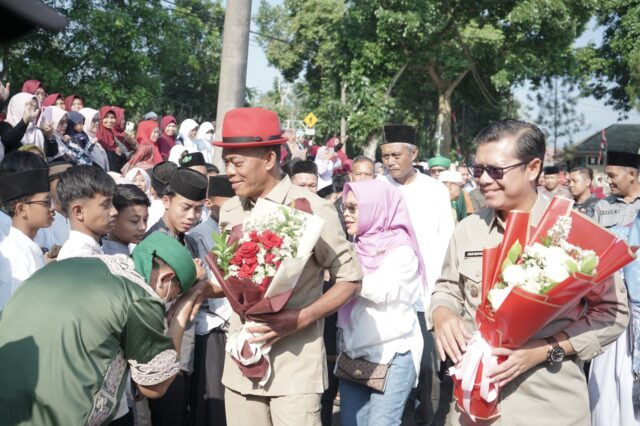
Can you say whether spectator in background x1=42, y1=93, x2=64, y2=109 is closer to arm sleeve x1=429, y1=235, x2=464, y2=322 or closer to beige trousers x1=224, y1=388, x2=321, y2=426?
beige trousers x1=224, y1=388, x2=321, y2=426

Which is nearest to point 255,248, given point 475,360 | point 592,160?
point 475,360

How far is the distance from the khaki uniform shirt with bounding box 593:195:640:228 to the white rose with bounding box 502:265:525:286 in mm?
4485

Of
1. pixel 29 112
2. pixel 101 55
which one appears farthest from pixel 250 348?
pixel 101 55

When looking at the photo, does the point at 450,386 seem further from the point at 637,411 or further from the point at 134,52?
the point at 134,52

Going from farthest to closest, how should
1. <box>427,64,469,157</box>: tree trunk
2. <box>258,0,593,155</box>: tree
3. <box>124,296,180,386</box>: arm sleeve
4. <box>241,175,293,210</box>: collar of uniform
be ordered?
<box>427,64,469,157</box>: tree trunk, <box>258,0,593,155</box>: tree, <box>241,175,293,210</box>: collar of uniform, <box>124,296,180,386</box>: arm sleeve

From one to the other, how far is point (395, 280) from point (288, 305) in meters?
1.15

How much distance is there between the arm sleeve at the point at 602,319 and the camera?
3.32m

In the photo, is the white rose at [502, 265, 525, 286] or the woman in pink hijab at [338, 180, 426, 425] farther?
the woman in pink hijab at [338, 180, 426, 425]

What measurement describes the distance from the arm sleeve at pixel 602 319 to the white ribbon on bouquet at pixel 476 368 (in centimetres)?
42

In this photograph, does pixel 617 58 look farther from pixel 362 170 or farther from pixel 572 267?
pixel 572 267

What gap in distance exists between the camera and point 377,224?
492cm

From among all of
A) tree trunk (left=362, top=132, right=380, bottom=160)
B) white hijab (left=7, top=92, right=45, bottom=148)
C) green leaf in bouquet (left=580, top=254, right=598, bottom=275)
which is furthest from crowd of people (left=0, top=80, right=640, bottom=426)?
tree trunk (left=362, top=132, right=380, bottom=160)

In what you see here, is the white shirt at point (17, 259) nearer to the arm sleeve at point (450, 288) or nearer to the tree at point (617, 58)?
the arm sleeve at point (450, 288)

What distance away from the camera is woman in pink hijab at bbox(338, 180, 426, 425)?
469 centimetres
